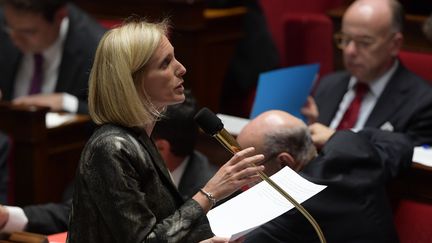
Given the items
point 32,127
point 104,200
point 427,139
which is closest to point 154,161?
point 104,200

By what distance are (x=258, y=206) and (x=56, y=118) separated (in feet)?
6.52

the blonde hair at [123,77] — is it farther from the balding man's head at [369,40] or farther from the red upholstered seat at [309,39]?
the red upholstered seat at [309,39]

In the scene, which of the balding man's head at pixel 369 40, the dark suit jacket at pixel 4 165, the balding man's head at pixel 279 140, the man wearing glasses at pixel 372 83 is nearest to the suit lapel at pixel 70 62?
the dark suit jacket at pixel 4 165

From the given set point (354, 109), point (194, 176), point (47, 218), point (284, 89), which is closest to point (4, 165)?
point (47, 218)

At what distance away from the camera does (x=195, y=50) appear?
460 centimetres

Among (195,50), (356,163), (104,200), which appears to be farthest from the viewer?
(195,50)

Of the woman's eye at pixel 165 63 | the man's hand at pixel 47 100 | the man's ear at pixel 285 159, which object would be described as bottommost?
the man's hand at pixel 47 100

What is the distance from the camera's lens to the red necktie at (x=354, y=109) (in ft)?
11.8

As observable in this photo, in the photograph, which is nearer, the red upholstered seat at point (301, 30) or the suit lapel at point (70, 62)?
the suit lapel at point (70, 62)

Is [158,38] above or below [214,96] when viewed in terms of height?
above

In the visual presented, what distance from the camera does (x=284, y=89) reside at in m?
3.22

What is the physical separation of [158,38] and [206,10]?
115 inches

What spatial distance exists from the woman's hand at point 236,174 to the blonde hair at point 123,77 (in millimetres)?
188

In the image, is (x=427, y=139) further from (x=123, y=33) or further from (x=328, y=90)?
(x=123, y=33)
